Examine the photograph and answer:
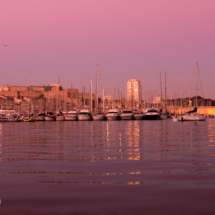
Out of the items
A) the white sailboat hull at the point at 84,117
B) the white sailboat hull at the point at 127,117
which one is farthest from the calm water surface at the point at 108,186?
the white sailboat hull at the point at 127,117

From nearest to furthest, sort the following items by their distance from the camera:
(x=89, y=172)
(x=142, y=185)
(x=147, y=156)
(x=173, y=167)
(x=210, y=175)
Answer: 1. (x=142, y=185)
2. (x=210, y=175)
3. (x=89, y=172)
4. (x=173, y=167)
5. (x=147, y=156)

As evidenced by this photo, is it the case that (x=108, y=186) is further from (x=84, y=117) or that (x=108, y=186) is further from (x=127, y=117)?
(x=127, y=117)

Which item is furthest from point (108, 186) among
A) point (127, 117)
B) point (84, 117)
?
point (127, 117)

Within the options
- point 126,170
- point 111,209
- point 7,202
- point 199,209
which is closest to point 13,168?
point 126,170

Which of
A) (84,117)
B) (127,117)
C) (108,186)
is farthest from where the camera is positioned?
(127,117)

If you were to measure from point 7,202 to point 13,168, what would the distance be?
522 centimetres

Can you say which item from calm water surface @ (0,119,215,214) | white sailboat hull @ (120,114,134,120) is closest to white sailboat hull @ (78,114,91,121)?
white sailboat hull @ (120,114,134,120)

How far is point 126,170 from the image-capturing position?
12.5 m

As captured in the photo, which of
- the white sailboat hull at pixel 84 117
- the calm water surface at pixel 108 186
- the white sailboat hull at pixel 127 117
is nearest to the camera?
the calm water surface at pixel 108 186

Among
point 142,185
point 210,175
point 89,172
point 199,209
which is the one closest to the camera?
point 199,209

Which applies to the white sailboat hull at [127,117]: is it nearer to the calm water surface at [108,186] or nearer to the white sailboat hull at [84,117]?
the white sailboat hull at [84,117]

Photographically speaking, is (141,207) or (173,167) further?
(173,167)

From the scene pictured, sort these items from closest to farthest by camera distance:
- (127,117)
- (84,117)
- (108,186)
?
(108,186)
(84,117)
(127,117)

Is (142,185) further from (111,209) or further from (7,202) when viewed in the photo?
(7,202)
